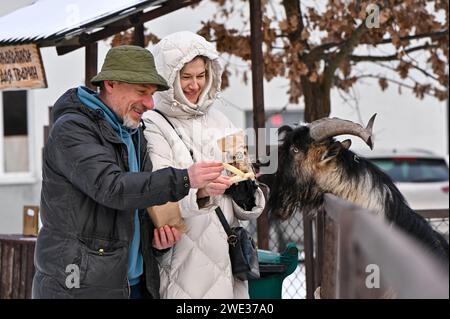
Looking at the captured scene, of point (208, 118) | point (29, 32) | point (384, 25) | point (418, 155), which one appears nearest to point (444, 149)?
point (418, 155)

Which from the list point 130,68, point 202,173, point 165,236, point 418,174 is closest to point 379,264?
point 202,173

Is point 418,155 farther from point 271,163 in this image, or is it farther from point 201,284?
point 201,284

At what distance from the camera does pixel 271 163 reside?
18.0 ft

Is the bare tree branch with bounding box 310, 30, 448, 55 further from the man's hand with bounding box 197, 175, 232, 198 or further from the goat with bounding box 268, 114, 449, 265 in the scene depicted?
the man's hand with bounding box 197, 175, 232, 198

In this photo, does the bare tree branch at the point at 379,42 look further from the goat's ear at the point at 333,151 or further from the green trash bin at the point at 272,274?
the green trash bin at the point at 272,274

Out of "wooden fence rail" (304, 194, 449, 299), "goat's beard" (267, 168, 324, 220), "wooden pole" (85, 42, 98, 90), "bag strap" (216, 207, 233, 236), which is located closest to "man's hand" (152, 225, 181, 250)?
"bag strap" (216, 207, 233, 236)

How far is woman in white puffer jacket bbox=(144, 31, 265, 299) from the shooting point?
4145 mm

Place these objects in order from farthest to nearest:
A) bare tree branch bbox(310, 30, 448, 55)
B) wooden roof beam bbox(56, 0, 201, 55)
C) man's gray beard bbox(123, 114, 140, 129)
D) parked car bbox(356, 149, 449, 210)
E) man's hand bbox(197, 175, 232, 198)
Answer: parked car bbox(356, 149, 449, 210) → bare tree branch bbox(310, 30, 448, 55) → wooden roof beam bbox(56, 0, 201, 55) → man's gray beard bbox(123, 114, 140, 129) → man's hand bbox(197, 175, 232, 198)

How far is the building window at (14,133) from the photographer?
54.0 ft

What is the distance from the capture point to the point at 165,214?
13.3 ft

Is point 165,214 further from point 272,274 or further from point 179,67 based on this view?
point 272,274

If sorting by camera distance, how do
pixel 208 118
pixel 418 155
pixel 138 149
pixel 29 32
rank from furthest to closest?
pixel 418 155 < pixel 29 32 < pixel 208 118 < pixel 138 149

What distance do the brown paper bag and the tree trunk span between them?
5240 millimetres
